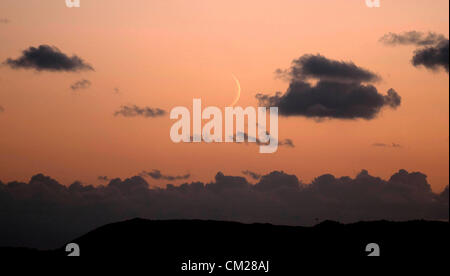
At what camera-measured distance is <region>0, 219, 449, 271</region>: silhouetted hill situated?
138875mm

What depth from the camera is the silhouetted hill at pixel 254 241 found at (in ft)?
456

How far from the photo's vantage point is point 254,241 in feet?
478
